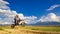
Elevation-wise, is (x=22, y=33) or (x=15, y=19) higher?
(x=15, y=19)

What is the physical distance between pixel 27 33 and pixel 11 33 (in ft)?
3.49

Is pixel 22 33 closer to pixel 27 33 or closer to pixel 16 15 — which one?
pixel 27 33

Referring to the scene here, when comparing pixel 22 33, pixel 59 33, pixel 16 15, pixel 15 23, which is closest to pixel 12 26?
pixel 15 23

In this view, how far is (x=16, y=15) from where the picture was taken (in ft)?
38.5

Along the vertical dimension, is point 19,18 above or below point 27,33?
above

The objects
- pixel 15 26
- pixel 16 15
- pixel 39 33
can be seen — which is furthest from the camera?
pixel 15 26

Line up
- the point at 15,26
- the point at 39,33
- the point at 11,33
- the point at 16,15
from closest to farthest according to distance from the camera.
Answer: the point at 11,33 → the point at 39,33 → the point at 16,15 → the point at 15,26

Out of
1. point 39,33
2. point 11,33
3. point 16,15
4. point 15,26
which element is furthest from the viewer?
point 15,26

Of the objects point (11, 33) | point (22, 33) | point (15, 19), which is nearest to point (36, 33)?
point (22, 33)

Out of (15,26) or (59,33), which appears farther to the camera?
(15,26)

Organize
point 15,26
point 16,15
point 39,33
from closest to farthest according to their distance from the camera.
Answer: point 39,33, point 16,15, point 15,26

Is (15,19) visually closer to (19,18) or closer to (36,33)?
(19,18)

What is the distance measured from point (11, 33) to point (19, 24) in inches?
136

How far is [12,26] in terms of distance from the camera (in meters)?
12.9
